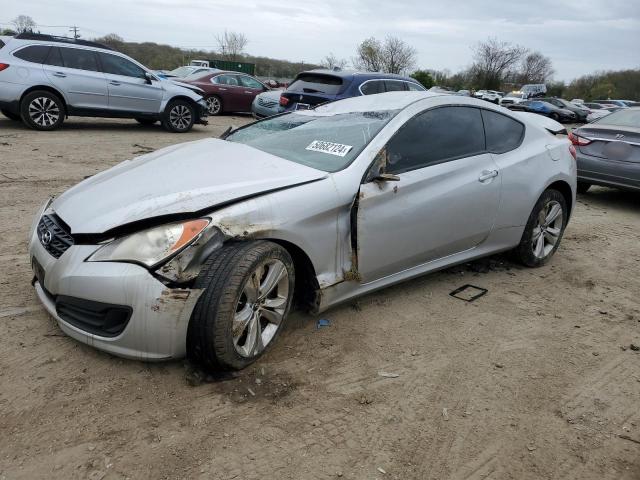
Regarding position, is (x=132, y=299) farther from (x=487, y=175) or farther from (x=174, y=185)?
(x=487, y=175)

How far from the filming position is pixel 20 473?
2.09 metres

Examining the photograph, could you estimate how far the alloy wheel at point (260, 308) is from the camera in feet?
9.05

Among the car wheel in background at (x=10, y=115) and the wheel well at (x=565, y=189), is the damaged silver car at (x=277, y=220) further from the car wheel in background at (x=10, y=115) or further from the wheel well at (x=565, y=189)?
the car wheel in background at (x=10, y=115)

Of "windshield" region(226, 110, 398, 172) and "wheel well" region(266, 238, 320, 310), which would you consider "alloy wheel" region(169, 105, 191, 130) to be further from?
"wheel well" region(266, 238, 320, 310)

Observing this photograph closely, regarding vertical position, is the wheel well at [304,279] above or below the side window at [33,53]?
below

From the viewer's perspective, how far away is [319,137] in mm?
3684

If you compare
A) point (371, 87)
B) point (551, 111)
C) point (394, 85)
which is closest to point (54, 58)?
point (371, 87)

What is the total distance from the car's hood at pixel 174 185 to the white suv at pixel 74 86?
7489 mm

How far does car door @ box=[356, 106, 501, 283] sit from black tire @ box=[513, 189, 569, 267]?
613mm

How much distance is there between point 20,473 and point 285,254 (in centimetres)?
153

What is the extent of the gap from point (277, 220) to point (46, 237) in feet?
4.13

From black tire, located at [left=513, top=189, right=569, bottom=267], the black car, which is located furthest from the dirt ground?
the black car

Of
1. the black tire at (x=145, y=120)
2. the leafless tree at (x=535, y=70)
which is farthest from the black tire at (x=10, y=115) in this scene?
the leafless tree at (x=535, y=70)

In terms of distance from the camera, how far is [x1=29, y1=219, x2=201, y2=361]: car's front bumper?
2.51 m
